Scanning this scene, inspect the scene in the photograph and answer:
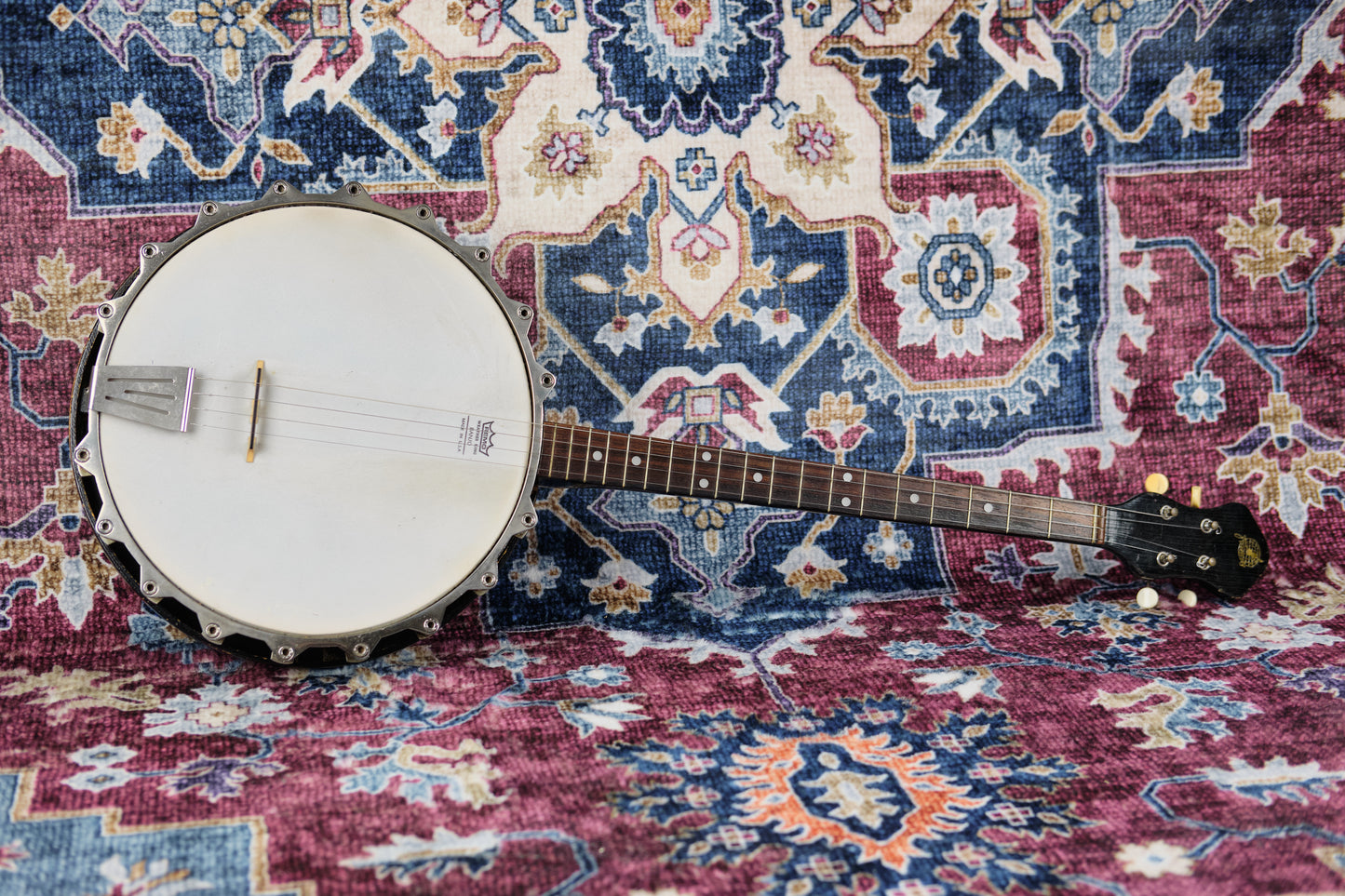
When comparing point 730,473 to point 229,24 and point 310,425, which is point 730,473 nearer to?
point 310,425

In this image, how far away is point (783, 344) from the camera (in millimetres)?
1573

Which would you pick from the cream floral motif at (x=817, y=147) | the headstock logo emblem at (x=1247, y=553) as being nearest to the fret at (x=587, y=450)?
the cream floral motif at (x=817, y=147)

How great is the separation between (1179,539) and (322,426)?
1.06 meters

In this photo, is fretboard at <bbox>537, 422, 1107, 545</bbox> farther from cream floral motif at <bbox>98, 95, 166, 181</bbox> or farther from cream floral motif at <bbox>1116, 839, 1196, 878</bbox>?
cream floral motif at <bbox>98, 95, 166, 181</bbox>

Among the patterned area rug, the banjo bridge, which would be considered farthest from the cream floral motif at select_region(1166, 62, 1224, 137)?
the banjo bridge

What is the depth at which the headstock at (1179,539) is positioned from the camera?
1.42 metres

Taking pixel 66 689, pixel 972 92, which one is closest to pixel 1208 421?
pixel 972 92

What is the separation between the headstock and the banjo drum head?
0.75 m

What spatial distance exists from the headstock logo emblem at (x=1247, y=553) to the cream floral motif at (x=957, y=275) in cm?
41

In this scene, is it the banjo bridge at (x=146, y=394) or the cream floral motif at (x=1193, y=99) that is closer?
the banjo bridge at (x=146, y=394)

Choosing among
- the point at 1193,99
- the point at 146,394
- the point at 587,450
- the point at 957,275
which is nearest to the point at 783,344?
the point at 957,275

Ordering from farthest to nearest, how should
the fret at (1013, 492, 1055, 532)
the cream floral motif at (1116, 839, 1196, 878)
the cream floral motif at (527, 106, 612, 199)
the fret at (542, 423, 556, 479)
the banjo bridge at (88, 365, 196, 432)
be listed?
1. the cream floral motif at (527, 106, 612, 199)
2. the fret at (1013, 492, 1055, 532)
3. the fret at (542, 423, 556, 479)
4. the banjo bridge at (88, 365, 196, 432)
5. the cream floral motif at (1116, 839, 1196, 878)

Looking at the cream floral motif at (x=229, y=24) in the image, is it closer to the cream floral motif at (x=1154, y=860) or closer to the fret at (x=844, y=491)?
the fret at (x=844, y=491)

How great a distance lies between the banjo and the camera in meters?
1.21
